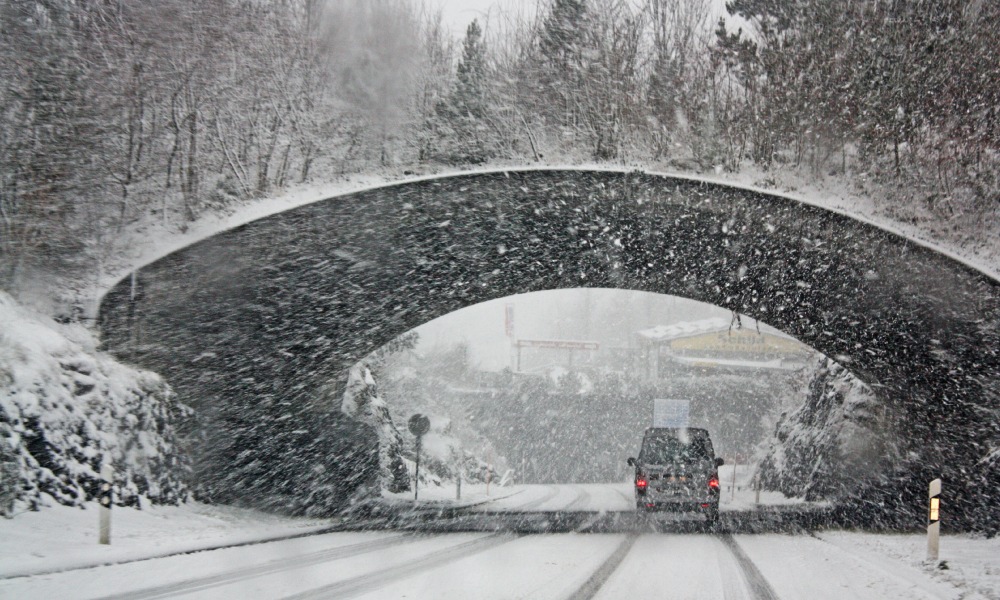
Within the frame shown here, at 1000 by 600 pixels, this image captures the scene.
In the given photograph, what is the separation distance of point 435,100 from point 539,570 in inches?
463

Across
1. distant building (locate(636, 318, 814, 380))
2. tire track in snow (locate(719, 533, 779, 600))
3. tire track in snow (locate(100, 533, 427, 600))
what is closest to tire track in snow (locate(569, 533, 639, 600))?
tire track in snow (locate(719, 533, 779, 600))

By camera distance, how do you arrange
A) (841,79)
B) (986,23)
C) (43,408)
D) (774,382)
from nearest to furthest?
(43,408), (986,23), (841,79), (774,382)

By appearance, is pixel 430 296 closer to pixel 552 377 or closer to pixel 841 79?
pixel 841 79

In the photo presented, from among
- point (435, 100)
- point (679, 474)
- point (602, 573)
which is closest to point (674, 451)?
point (679, 474)

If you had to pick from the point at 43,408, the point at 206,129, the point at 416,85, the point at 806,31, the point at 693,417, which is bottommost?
the point at 693,417

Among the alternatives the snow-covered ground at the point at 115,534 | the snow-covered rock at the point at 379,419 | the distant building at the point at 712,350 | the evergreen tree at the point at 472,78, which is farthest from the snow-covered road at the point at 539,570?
the distant building at the point at 712,350

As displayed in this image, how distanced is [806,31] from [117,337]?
16.2m

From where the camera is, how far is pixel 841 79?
1667 cm

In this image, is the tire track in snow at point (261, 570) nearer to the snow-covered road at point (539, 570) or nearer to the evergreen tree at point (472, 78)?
the snow-covered road at point (539, 570)

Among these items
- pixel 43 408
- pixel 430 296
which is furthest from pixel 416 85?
pixel 43 408

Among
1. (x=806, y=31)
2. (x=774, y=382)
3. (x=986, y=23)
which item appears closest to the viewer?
(x=986, y=23)

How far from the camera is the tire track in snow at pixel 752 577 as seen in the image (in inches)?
313

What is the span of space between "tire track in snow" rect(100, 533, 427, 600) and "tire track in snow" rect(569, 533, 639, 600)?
3538mm

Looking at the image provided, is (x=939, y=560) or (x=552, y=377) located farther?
(x=552, y=377)
